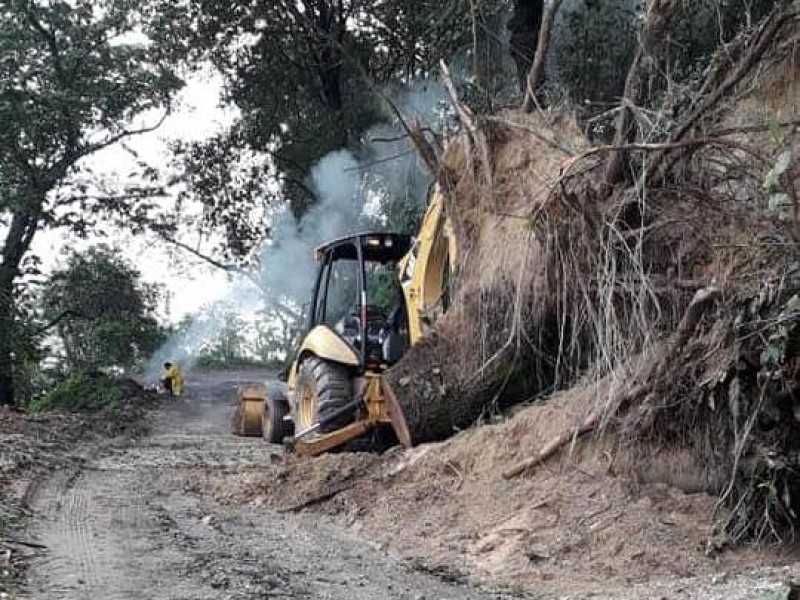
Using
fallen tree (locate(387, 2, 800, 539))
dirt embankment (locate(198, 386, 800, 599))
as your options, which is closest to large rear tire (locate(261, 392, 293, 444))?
dirt embankment (locate(198, 386, 800, 599))

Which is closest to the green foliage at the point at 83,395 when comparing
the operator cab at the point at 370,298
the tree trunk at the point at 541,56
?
the operator cab at the point at 370,298

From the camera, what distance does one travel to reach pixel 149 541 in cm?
677

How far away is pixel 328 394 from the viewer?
10547 mm

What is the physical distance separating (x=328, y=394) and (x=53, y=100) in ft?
38.1

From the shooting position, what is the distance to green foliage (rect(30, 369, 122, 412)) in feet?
73.0

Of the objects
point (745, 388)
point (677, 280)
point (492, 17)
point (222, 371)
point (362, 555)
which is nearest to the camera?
point (745, 388)

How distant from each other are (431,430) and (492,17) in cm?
900

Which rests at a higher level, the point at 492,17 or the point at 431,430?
the point at 492,17

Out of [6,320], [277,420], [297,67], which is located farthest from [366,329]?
[297,67]

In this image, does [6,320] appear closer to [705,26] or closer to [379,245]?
[379,245]

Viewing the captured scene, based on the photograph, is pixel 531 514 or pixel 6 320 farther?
pixel 6 320

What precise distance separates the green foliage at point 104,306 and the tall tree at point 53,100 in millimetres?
2731

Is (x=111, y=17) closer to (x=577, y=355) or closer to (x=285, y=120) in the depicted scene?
(x=285, y=120)

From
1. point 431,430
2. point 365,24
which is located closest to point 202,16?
point 365,24
